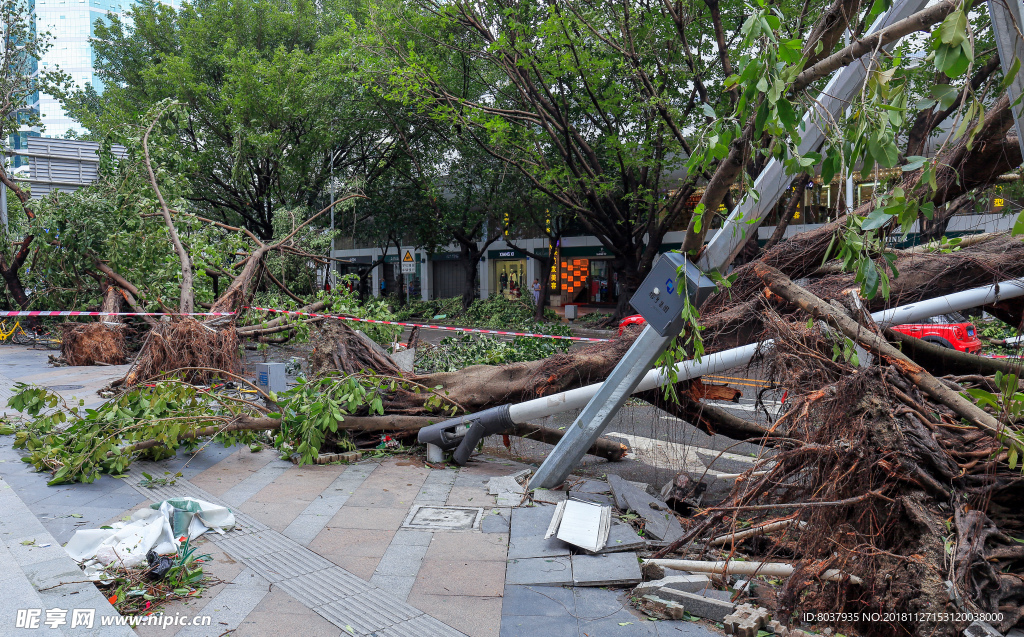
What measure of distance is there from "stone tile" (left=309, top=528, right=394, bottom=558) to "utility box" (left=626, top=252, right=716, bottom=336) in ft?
8.21

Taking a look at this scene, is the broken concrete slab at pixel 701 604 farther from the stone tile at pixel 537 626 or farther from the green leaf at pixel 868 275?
the green leaf at pixel 868 275

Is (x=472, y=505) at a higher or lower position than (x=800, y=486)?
lower

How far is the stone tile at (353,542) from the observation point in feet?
14.6

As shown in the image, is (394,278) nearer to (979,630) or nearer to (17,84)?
(17,84)

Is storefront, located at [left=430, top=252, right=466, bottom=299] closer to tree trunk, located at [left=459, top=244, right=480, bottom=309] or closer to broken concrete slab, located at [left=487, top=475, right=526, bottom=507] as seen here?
tree trunk, located at [left=459, top=244, right=480, bottom=309]

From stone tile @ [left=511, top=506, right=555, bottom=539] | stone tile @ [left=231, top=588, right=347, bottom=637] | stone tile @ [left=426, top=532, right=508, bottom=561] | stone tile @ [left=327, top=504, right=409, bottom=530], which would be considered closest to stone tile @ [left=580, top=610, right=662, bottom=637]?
stone tile @ [left=426, top=532, right=508, bottom=561]

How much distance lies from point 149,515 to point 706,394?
480cm

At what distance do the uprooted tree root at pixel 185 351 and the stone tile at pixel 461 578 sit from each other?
6.21 meters

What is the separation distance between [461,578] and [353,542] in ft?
3.32

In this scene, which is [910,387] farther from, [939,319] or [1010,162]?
[939,319]

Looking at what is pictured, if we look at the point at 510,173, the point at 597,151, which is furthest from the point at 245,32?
the point at 597,151

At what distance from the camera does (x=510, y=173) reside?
25.0 m

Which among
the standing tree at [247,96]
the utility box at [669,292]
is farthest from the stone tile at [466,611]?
the standing tree at [247,96]

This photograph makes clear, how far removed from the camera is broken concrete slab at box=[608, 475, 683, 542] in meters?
→ 4.73
